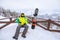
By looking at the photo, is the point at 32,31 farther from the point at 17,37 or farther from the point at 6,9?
the point at 6,9

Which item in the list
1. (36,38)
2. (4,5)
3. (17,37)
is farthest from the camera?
(4,5)

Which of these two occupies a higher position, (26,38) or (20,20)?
(20,20)

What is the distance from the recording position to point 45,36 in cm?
712

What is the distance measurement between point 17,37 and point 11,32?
130 centimetres

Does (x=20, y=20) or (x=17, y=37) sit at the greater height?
(x=20, y=20)

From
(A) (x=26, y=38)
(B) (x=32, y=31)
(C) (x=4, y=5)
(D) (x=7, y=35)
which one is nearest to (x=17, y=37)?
(A) (x=26, y=38)

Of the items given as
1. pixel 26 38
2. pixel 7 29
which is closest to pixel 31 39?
pixel 26 38

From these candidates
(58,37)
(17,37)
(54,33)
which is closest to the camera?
(17,37)

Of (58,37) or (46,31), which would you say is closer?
(58,37)

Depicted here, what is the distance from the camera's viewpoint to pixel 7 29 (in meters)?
7.98

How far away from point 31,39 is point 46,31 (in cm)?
161

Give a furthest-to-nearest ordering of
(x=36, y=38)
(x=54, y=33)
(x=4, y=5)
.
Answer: (x=4, y=5)
(x=54, y=33)
(x=36, y=38)

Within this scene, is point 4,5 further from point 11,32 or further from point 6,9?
point 11,32

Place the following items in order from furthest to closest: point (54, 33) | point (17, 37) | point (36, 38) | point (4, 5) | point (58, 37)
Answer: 1. point (4, 5)
2. point (54, 33)
3. point (58, 37)
4. point (36, 38)
5. point (17, 37)
